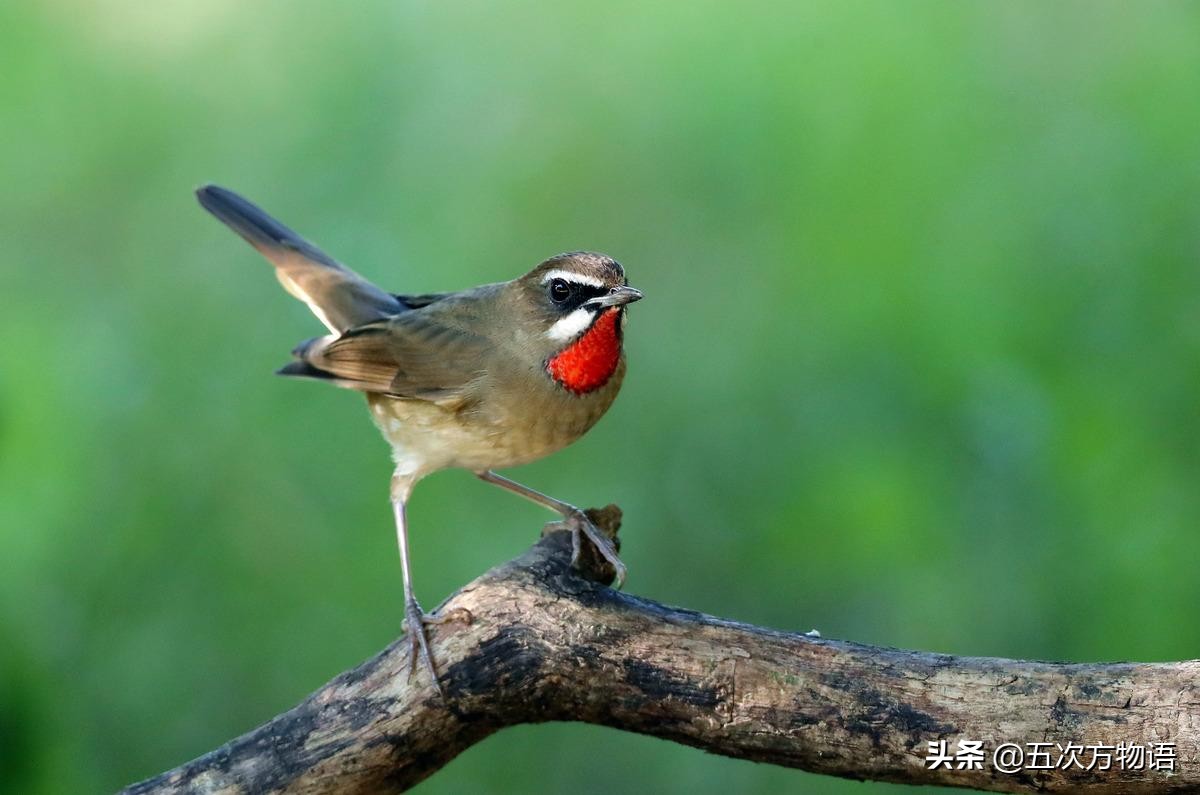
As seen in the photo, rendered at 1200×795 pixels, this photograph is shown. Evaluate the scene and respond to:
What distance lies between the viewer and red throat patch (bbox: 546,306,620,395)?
358cm

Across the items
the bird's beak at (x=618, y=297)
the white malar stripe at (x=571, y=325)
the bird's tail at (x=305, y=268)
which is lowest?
the white malar stripe at (x=571, y=325)

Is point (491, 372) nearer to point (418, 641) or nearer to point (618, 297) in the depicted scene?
point (618, 297)

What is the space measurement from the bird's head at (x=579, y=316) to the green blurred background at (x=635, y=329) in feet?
4.70

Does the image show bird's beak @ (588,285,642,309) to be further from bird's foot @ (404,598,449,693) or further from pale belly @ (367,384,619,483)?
bird's foot @ (404,598,449,693)

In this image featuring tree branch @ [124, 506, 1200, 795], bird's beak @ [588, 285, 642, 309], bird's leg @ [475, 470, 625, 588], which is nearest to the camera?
tree branch @ [124, 506, 1200, 795]

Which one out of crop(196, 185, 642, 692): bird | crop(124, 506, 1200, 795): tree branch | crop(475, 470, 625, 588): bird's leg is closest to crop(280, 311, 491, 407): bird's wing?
crop(196, 185, 642, 692): bird

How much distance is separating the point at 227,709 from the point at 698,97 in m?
3.18

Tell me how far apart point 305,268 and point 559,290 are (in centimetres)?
127

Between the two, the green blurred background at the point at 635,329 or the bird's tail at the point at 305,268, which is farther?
the green blurred background at the point at 635,329

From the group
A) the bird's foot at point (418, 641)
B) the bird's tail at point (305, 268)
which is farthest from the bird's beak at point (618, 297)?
the bird's tail at point (305, 268)

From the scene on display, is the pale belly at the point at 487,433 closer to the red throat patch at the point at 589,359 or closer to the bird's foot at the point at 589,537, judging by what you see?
the red throat patch at the point at 589,359

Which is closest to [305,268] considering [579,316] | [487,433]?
[487,433]

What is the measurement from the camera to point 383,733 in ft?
10.4

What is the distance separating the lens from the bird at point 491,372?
11.7 ft
